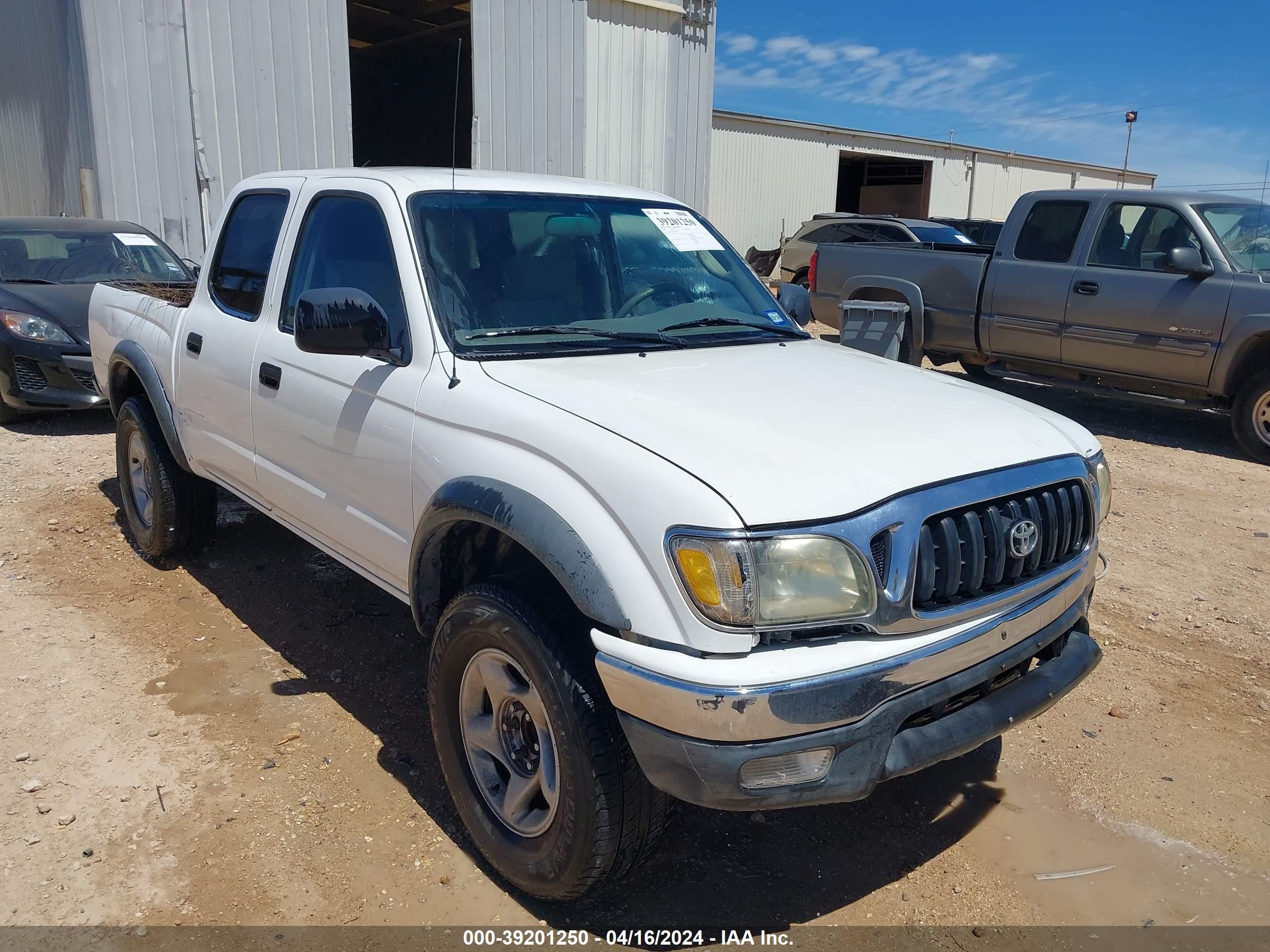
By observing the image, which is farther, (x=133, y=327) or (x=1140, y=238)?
(x=1140, y=238)

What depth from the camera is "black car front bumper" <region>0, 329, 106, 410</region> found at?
7605 millimetres

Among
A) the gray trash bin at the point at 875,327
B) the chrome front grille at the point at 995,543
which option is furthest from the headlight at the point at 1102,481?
the gray trash bin at the point at 875,327

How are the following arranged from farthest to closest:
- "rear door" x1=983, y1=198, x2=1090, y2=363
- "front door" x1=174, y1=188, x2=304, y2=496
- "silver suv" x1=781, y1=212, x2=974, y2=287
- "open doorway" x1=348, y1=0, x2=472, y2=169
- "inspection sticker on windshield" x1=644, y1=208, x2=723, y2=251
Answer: "silver suv" x1=781, y1=212, x2=974, y2=287, "open doorway" x1=348, y1=0, x2=472, y2=169, "rear door" x1=983, y1=198, x2=1090, y2=363, "front door" x1=174, y1=188, x2=304, y2=496, "inspection sticker on windshield" x1=644, y1=208, x2=723, y2=251

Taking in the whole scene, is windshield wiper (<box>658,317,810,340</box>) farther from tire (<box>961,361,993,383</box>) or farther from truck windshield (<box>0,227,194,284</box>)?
tire (<box>961,361,993,383</box>)

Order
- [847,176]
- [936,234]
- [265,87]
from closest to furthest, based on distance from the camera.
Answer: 1. [265,87]
2. [936,234]
3. [847,176]

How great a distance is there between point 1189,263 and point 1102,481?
5.67m

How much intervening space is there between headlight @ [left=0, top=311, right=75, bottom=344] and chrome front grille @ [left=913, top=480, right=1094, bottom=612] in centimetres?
761

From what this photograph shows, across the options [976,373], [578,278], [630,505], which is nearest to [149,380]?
[578,278]

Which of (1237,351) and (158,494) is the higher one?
(1237,351)

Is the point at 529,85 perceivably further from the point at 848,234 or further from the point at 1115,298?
the point at 1115,298

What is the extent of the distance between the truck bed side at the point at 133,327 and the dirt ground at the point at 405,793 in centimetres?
113

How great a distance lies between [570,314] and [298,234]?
127 centimetres

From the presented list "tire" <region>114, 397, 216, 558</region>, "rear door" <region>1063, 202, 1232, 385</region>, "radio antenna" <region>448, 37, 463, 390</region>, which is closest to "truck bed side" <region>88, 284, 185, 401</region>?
"tire" <region>114, 397, 216, 558</region>

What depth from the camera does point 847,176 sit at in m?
34.8
